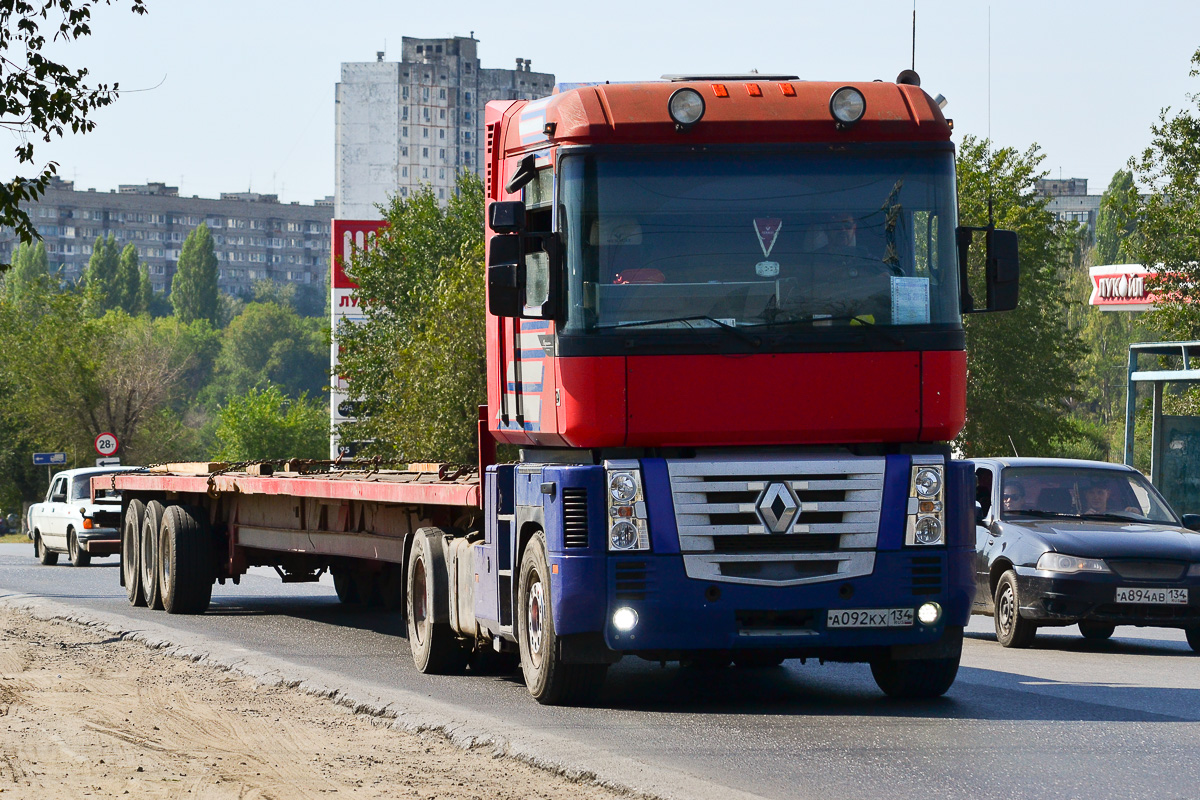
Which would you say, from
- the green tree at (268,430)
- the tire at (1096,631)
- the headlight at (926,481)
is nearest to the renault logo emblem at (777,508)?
the headlight at (926,481)

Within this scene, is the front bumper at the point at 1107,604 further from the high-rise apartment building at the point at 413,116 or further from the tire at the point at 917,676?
the high-rise apartment building at the point at 413,116

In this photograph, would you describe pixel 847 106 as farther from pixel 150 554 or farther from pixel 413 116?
pixel 413 116

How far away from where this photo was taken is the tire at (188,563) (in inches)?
696

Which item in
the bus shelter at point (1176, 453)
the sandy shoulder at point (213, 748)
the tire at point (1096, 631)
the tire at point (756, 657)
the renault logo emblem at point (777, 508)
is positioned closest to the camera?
the sandy shoulder at point (213, 748)

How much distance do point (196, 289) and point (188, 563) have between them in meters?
176

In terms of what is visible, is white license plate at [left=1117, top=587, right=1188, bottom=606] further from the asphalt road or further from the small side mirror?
the small side mirror

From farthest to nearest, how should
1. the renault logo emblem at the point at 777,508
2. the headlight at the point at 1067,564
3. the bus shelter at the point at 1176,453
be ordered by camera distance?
the bus shelter at the point at 1176,453
the headlight at the point at 1067,564
the renault logo emblem at the point at 777,508

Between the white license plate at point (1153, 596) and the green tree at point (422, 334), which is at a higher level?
the green tree at point (422, 334)

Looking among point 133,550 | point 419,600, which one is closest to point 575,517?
point 419,600

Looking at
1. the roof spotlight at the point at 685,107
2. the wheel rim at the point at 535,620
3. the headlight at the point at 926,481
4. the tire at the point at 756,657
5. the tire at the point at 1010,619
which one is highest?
the roof spotlight at the point at 685,107

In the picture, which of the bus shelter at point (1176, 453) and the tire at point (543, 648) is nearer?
the tire at point (543, 648)

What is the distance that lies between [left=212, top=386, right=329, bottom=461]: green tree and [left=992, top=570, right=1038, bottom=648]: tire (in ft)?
334

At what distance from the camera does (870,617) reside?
9453 millimetres

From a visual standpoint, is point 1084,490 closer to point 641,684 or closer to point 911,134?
point 641,684
